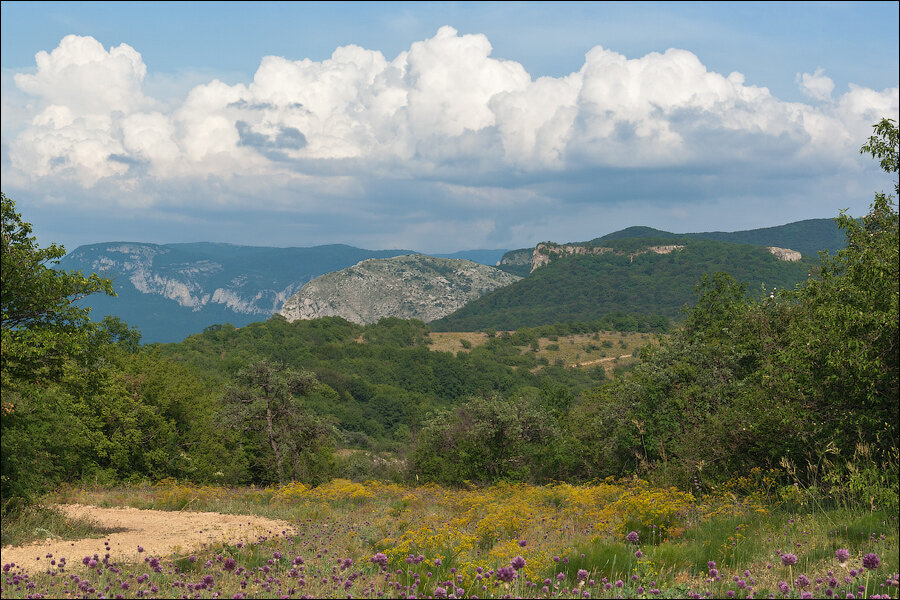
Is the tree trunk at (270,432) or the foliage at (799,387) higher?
the foliage at (799,387)

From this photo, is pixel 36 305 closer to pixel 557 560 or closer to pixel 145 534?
pixel 145 534

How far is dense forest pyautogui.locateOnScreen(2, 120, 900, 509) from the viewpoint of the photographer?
33.7ft

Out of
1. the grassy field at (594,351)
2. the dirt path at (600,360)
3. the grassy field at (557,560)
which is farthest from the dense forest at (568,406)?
the grassy field at (594,351)

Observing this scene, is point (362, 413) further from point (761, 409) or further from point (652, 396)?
point (761, 409)

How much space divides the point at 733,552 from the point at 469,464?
93.8 ft

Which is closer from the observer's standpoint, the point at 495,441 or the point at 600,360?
the point at 495,441

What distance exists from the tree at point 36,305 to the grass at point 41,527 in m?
2.43

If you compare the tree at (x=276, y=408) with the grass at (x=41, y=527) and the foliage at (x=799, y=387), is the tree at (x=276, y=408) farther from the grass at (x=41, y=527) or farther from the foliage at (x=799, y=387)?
the grass at (x=41, y=527)

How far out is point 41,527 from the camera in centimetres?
1117

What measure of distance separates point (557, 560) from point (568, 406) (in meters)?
63.5

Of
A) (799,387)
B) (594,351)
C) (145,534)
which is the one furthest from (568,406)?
(594,351)

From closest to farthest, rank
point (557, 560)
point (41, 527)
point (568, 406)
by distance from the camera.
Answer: point (557, 560) → point (41, 527) → point (568, 406)

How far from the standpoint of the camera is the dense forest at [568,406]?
404 inches

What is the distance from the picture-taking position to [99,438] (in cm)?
3064
